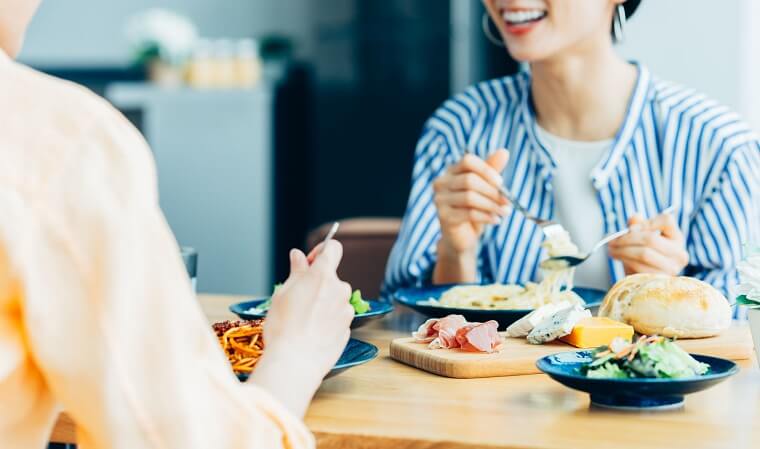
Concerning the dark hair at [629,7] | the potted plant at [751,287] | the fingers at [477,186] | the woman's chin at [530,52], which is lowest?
the potted plant at [751,287]

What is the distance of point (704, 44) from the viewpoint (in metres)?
3.02

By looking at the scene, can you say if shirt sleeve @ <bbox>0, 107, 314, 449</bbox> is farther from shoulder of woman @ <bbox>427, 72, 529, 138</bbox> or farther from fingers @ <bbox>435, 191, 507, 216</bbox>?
shoulder of woman @ <bbox>427, 72, 529, 138</bbox>

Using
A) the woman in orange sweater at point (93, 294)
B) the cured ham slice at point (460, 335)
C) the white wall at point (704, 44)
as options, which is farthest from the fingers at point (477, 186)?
the white wall at point (704, 44)

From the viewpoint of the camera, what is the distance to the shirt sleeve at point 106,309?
75cm

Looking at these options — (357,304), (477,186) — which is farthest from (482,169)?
(357,304)

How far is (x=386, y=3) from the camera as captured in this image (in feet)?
17.2

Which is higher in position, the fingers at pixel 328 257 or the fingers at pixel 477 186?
the fingers at pixel 328 257

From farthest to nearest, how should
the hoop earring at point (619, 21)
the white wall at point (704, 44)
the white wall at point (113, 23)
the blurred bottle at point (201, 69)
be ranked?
the white wall at point (113, 23) < the blurred bottle at point (201, 69) < the white wall at point (704, 44) < the hoop earring at point (619, 21)

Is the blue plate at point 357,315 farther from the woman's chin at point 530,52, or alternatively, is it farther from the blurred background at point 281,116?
the blurred background at point 281,116

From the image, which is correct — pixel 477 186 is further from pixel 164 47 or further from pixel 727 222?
pixel 164 47

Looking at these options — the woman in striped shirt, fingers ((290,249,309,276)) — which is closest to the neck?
the woman in striped shirt

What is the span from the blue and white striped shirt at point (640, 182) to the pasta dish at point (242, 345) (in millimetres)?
845

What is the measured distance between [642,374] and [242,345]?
0.46m

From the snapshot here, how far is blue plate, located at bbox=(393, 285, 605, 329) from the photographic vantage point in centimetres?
158
